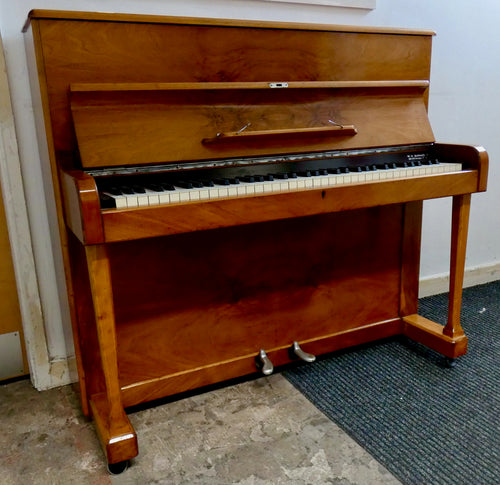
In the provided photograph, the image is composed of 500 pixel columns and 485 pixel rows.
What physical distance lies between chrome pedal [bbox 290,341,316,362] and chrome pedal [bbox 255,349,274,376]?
0.11 metres

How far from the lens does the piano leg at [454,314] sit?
1.76m

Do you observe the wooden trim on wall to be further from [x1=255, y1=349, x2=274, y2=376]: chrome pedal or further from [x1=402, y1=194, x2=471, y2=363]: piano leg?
[x1=402, y1=194, x2=471, y2=363]: piano leg

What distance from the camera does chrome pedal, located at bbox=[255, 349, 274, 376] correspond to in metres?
1.71

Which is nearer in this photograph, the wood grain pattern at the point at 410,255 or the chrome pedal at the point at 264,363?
the chrome pedal at the point at 264,363

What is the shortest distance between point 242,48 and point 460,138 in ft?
4.57

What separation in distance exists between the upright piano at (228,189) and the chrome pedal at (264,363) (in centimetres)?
1

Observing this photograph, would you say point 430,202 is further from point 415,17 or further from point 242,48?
point 242,48

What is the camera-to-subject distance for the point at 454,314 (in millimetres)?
1862

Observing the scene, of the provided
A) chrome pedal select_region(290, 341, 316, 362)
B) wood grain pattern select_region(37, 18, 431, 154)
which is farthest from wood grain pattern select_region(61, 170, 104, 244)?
chrome pedal select_region(290, 341, 316, 362)

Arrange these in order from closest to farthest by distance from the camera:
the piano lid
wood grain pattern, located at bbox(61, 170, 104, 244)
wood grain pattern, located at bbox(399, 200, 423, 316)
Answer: wood grain pattern, located at bbox(61, 170, 104, 244)
the piano lid
wood grain pattern, located at bbox(399, 200, 423, 316)

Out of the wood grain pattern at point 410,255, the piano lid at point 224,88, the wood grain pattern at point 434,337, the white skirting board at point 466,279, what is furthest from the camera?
the white skirting board at point 466,279

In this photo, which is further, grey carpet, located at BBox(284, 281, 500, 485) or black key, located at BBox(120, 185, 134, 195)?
grey carpet, located at BBox(284, 281, 500, 485)

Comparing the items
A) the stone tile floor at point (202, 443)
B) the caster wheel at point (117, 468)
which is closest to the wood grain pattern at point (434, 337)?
the stone tile floor at point (202, 443)

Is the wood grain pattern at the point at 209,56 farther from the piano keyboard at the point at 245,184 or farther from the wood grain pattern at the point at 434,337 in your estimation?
the wood grain pattern at the point at 434,337
